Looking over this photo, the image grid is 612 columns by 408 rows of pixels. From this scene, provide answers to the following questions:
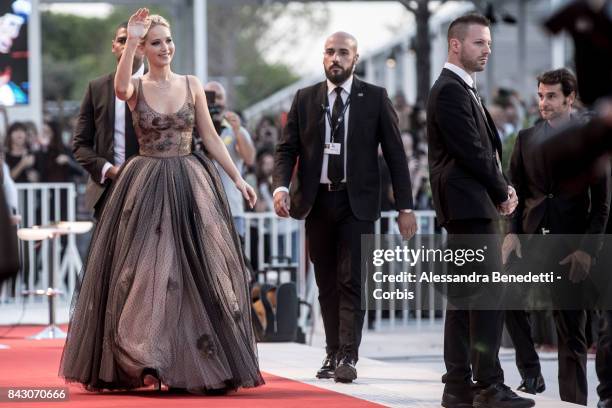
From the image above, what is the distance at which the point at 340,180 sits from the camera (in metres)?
8.45

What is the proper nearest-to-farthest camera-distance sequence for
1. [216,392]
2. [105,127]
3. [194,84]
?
[216,392]
[194,84]
[105,127]

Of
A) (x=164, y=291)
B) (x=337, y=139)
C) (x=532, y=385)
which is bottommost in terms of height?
(x=532, y=385)

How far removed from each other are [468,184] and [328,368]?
2.00 meters

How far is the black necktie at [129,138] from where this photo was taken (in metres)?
8.80

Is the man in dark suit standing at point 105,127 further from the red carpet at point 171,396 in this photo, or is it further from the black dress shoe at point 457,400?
the black dress shoe at point 457,400

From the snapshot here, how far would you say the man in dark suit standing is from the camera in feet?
28.9

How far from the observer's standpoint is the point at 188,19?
86.9 ft

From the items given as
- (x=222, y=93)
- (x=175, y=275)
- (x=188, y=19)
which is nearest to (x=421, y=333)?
(x=222, y=93)

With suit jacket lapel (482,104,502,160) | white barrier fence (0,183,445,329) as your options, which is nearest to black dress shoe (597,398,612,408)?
suit jacket lapel (482,104,502,160)

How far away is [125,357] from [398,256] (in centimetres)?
470

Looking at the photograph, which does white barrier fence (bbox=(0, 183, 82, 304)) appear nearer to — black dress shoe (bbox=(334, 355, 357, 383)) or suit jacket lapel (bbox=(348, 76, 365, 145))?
suit jacket lapel (bbox=(348, 76, 365, 145))

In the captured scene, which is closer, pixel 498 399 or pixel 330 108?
pixel 498 399

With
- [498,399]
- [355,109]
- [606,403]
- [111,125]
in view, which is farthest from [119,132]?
[606,403]

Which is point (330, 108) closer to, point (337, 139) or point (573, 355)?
point (337, 139)
